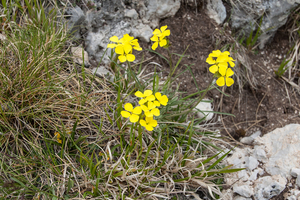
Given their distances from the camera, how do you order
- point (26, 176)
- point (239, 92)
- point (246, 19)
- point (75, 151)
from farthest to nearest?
point (246, 19), point (239, 92), point (75, 151), point (26, 176)

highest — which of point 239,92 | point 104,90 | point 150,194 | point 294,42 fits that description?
point 294,42

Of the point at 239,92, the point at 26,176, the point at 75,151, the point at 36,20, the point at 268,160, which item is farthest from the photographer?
the point at 239,92

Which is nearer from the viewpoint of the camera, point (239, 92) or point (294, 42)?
point (239, 92)

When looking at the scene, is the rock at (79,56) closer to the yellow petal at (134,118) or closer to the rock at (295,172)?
the yellow petal at (134,118)

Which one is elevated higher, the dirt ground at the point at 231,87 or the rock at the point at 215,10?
the rock at the point at 215,10

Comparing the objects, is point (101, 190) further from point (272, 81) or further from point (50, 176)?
point (272, 81)

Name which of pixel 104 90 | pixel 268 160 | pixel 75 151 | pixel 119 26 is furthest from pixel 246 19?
pixel 75 151

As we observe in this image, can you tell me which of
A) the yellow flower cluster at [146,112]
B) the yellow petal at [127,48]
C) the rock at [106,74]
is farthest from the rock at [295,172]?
the rock at [106,74]

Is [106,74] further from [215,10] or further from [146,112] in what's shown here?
[215,10]
